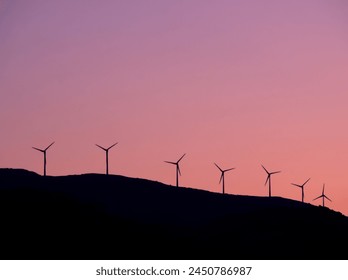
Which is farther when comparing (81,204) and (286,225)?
(286,225)

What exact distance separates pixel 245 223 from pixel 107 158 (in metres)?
32.6

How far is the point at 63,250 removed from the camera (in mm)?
126688

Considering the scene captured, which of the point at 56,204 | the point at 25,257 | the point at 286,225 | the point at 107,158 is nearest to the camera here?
the point at 25,257

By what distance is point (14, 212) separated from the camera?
143 meters

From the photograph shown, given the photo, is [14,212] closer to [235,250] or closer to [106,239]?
[106,239]

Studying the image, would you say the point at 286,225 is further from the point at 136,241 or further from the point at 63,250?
the point at 63,250

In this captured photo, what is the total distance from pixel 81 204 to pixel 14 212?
19487 mm
